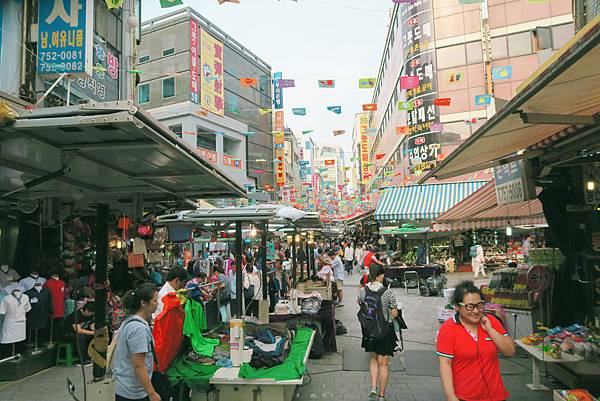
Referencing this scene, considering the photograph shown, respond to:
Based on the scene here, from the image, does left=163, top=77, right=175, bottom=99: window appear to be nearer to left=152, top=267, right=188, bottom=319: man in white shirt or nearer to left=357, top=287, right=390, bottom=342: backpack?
left=152, top=267, right=188, bottom=319: man in white shirt

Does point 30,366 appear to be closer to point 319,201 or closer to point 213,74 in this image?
point 213,74

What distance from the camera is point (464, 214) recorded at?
10453 millimetres

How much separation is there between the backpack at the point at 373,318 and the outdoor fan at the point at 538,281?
10.2 ft

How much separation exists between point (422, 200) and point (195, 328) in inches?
650

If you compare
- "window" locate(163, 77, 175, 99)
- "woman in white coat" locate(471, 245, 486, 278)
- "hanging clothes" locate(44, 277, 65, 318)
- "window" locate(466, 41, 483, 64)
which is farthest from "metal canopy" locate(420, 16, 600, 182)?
"window" locate(163, 77, 175, 99)

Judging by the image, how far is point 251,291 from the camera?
11.2 m

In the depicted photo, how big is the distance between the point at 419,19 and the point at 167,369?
2571cm

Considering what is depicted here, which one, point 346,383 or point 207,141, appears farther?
point 207,141

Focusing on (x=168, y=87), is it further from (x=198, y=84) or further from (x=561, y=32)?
(x=561, y=32)

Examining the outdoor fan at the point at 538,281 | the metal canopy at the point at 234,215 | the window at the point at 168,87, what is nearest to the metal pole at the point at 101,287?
the metal canopy at the point at 234,215

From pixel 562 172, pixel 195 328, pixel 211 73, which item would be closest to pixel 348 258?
pixel 211 73

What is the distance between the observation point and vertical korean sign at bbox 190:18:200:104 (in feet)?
95.5

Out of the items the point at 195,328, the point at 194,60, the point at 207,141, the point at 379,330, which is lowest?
the point at 379,330

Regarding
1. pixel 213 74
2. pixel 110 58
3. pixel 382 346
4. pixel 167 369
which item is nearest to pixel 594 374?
pixel 382 346
